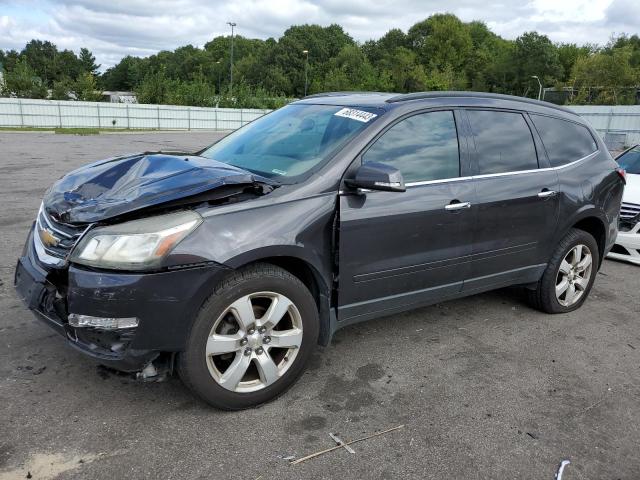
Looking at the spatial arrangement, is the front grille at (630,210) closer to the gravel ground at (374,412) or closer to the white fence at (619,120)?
the gravel ground at (374,412)

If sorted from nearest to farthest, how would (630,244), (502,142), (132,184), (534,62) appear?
(132,184) → (502,142) → (630,244) → (534,62)

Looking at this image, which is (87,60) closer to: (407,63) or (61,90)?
(407,63)

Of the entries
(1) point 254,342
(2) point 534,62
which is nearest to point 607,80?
(2) point 534,62

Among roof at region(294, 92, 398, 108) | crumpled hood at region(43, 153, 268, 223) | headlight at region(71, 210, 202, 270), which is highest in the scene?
roof at region(294, 92, 398, 108)

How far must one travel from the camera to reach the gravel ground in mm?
2619

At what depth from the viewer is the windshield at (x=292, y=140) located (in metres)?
3.39

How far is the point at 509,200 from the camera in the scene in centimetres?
399

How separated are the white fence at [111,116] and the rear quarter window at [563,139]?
25.2 metres

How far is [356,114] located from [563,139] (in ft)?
6.64

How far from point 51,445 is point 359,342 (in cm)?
208

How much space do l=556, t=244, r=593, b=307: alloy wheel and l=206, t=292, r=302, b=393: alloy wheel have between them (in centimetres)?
265

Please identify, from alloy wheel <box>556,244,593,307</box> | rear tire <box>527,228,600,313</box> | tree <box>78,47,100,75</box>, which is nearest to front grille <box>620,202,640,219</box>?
rear tire <box>527,228,600,313</box>

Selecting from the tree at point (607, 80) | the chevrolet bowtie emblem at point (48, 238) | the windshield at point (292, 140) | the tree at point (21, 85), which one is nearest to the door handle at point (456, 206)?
the windshield at point (292, 140)

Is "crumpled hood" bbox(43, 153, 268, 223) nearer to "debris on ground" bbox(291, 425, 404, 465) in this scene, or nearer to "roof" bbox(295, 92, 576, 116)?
"roof" bbox(295, 92, 576, 116)
